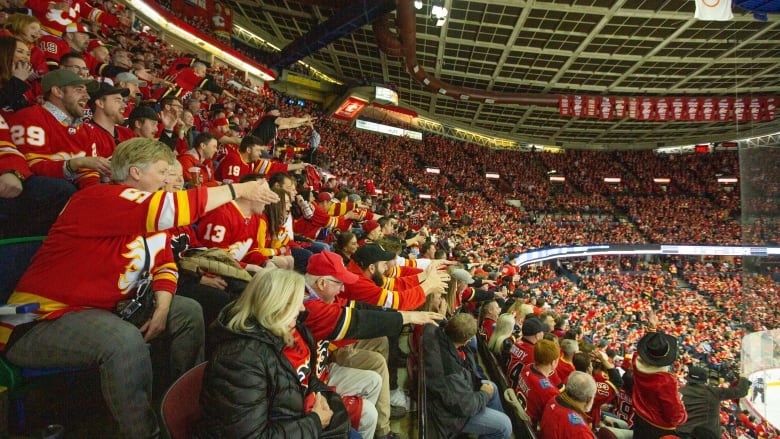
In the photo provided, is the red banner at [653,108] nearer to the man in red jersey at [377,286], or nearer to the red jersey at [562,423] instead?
the man in red jersey at [377,286]

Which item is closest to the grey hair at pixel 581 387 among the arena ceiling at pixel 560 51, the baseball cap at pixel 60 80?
→ the baseball cap at pixel 60 80

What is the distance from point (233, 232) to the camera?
2.93 m

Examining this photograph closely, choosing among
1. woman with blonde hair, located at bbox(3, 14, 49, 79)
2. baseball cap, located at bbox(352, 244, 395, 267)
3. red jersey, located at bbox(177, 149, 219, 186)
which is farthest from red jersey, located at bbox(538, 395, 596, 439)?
woman with blonde hair, located at bbox(3, 14, 49, 79)

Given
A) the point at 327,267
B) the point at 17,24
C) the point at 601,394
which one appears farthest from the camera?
the point at 601,394

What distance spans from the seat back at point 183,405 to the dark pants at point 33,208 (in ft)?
4.40

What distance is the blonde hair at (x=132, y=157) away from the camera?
5.68 feet

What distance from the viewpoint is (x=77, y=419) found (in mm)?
1934

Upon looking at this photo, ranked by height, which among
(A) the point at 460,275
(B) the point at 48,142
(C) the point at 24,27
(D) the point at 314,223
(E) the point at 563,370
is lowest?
(E) the point at 563,370

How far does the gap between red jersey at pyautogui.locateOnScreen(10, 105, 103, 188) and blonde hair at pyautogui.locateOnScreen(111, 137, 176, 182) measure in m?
0.74

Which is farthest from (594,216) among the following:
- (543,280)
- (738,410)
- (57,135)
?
(57,135)

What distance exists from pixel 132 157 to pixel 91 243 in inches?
16.6

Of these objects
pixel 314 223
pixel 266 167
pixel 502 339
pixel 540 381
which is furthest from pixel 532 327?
pixel 266 167

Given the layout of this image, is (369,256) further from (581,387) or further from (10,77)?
(10,77)

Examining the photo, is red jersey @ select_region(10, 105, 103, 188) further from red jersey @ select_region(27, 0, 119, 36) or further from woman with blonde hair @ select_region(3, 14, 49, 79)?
red jersey @ select_region(27, 0, 119, 36)
